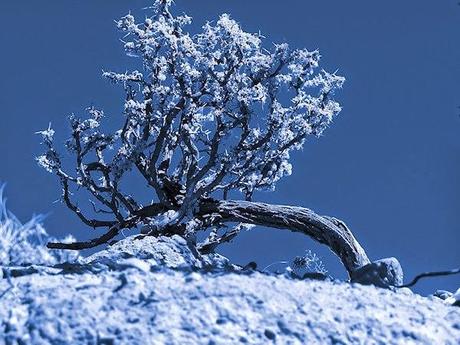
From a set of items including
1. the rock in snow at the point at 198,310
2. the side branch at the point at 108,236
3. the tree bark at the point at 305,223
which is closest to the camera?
the rock in snow at the point at 198,310

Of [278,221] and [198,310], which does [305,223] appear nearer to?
[278,221]

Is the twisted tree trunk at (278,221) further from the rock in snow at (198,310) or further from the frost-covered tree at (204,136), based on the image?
the rock in snow at (198,310)

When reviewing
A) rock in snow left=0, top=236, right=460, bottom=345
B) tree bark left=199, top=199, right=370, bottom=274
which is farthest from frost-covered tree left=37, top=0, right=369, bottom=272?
rock in snow left=0, top=236, right=460, bottom=345

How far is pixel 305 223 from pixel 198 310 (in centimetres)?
494

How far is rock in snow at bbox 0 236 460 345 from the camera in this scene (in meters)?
2.46

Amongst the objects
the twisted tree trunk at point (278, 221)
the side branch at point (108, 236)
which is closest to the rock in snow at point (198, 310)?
the twisted tree trunk at point (278, 221)

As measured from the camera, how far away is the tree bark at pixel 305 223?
7254 mm

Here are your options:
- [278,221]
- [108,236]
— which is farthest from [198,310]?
[108,236]

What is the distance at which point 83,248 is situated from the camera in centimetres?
838

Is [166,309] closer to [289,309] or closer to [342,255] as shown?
[289,309]

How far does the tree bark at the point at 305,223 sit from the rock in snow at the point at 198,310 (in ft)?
14.1

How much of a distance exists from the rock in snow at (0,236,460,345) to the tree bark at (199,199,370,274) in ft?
14.1

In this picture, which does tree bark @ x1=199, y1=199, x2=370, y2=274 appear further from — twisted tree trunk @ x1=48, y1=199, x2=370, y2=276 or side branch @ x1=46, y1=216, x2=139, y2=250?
side branch @ x1=46, y1=216, x2=139, y2=250

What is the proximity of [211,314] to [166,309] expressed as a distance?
0.44 feet
